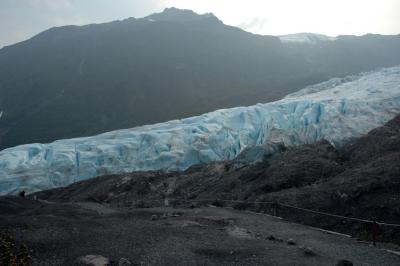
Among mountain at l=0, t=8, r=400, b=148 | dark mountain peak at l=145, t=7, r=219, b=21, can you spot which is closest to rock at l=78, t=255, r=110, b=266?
mountain at l=0, t=8, r=400, b=148

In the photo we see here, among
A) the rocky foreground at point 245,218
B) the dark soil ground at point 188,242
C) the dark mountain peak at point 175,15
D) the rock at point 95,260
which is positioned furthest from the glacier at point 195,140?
the dark mountain peak at point 175,15

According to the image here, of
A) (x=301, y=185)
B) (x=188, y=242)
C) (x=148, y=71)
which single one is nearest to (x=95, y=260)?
(x=188, y=242)

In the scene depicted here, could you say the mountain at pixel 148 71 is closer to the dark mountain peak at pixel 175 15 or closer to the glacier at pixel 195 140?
the dark mountain peak at pixel 175 15

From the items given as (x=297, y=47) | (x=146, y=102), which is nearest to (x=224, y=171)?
(x=146, y=102)

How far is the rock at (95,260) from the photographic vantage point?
286 inches

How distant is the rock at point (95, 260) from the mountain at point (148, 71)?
159 feet

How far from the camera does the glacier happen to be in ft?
96.0

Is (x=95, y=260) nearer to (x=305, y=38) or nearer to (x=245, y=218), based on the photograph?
(x=245, y=218)

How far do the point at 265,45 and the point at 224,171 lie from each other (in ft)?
192

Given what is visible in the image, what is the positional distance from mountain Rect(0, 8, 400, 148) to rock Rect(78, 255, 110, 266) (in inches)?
1905

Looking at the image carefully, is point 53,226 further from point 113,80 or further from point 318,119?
point 113,80

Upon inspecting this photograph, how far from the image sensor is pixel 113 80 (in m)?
66.2

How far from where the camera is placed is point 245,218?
13.0 m

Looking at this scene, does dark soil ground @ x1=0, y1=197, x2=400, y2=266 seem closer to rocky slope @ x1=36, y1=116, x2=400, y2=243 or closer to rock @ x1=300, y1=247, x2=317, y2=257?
rock @ x1=300, y1=247, x2=317, y2=257
